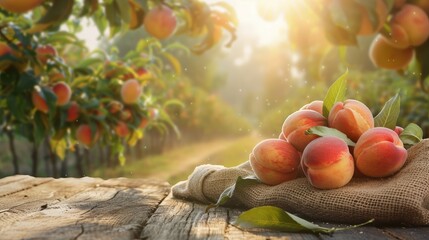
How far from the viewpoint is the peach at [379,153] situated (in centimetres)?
125

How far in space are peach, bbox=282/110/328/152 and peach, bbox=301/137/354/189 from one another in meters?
0.09

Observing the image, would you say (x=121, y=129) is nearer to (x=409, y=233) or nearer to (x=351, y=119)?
(x=351, y=119)

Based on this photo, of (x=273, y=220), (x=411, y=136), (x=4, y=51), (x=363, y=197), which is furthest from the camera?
(x=4, y=51)

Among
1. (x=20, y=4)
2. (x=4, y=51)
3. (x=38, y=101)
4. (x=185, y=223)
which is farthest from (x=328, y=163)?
(x=38, y=101)

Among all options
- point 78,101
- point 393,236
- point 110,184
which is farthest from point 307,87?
point 393,236

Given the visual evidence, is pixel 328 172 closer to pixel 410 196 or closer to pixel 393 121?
pixel 410 196

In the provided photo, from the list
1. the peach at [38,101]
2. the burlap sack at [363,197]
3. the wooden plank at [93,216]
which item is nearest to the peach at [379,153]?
the burlap sack at [363,197]

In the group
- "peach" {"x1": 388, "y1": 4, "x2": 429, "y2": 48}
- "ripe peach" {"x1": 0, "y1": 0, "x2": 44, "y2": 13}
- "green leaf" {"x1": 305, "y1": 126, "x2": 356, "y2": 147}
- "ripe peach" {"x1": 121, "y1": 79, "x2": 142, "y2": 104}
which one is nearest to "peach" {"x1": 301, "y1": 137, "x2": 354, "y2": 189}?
"green leaf" {"x1": 305, "y1": 126, "x2": 356, "y2": 147}

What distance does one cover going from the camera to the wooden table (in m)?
1.04

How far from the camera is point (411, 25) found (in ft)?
3.94

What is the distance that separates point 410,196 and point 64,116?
6.49 feet

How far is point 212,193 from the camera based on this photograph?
1521mm

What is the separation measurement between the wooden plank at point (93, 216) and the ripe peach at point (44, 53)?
89 cm

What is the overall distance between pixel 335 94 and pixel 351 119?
0.10 m
